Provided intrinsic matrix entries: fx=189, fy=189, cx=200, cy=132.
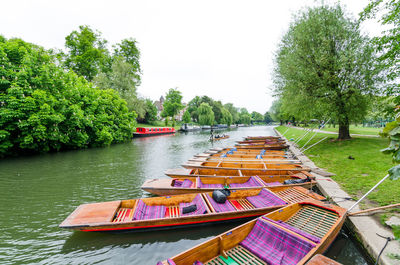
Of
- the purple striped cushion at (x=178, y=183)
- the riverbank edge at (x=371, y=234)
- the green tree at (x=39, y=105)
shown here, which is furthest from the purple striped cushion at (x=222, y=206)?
the green tree at (x=39, y=105)

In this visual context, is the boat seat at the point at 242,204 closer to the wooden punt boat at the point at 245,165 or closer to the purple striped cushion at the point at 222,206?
the purple striped cushion at the point at 222,206

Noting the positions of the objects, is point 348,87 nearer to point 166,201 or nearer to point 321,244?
point 321,244

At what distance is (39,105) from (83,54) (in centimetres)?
2620

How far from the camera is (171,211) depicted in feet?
21.0

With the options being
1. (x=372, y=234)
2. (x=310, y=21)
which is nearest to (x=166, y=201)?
(x=372, y=234)

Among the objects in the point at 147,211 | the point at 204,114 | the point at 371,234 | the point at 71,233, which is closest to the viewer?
the point at 371,234

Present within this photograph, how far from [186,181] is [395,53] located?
46.3 ft

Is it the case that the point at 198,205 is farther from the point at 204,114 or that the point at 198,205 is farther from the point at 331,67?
the point at 204,114

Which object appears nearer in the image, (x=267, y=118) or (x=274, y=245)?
(x=274, y=245)

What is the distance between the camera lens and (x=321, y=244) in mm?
3957

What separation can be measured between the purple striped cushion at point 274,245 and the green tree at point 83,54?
152ft

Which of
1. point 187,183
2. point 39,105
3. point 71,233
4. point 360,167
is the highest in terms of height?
point 39,105

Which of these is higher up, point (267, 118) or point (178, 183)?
point (267, 118)

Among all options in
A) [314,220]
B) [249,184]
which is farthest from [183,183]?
[314,220]
